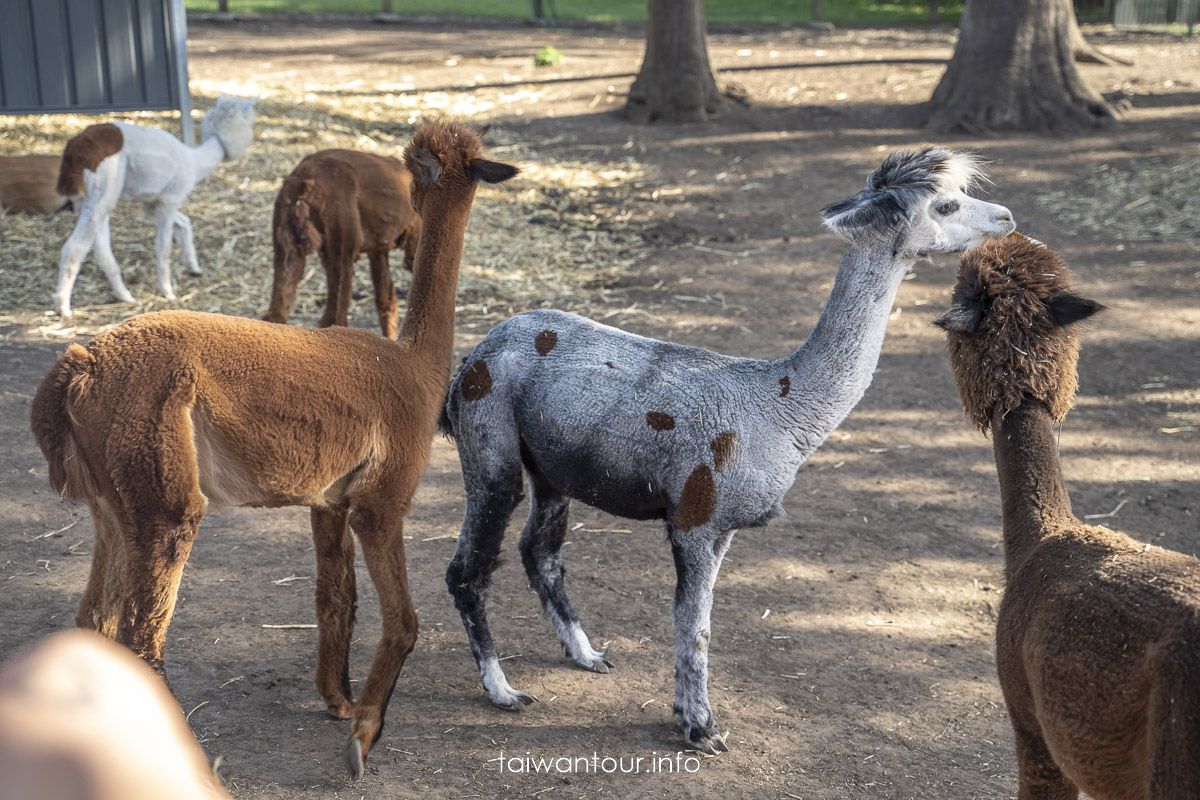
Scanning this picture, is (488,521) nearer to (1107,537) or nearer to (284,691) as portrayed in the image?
(284,691)

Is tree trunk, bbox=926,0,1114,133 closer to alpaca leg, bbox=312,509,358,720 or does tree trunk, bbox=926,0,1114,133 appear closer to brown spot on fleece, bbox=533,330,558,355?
brown spot on fleece, bbox=533,330,558,355

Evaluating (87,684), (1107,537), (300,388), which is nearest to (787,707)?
(1107,537)

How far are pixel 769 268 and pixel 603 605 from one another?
16.7ft

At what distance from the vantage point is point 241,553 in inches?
193

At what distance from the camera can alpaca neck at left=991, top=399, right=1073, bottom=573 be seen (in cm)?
247

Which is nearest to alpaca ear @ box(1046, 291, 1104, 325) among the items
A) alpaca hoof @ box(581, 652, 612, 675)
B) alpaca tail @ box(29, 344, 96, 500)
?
alpaca hoof @ box(581, 652, 612, 675)

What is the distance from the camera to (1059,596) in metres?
2.15

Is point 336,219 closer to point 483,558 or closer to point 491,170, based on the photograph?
point 491,170

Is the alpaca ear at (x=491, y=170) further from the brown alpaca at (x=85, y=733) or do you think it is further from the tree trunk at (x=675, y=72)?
the tree trunk at (x=675, y=72)

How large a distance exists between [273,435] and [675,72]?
11.5 meters

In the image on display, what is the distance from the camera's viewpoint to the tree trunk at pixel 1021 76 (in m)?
11.8

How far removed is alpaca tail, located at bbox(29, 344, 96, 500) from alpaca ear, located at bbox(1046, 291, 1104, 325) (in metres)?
2.54

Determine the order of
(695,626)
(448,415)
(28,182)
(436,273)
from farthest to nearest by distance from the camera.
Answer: (28,182)
(448,415)
(436,273)
(695,626)

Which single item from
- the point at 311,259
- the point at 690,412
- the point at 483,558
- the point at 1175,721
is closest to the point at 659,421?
the point at 690,412
